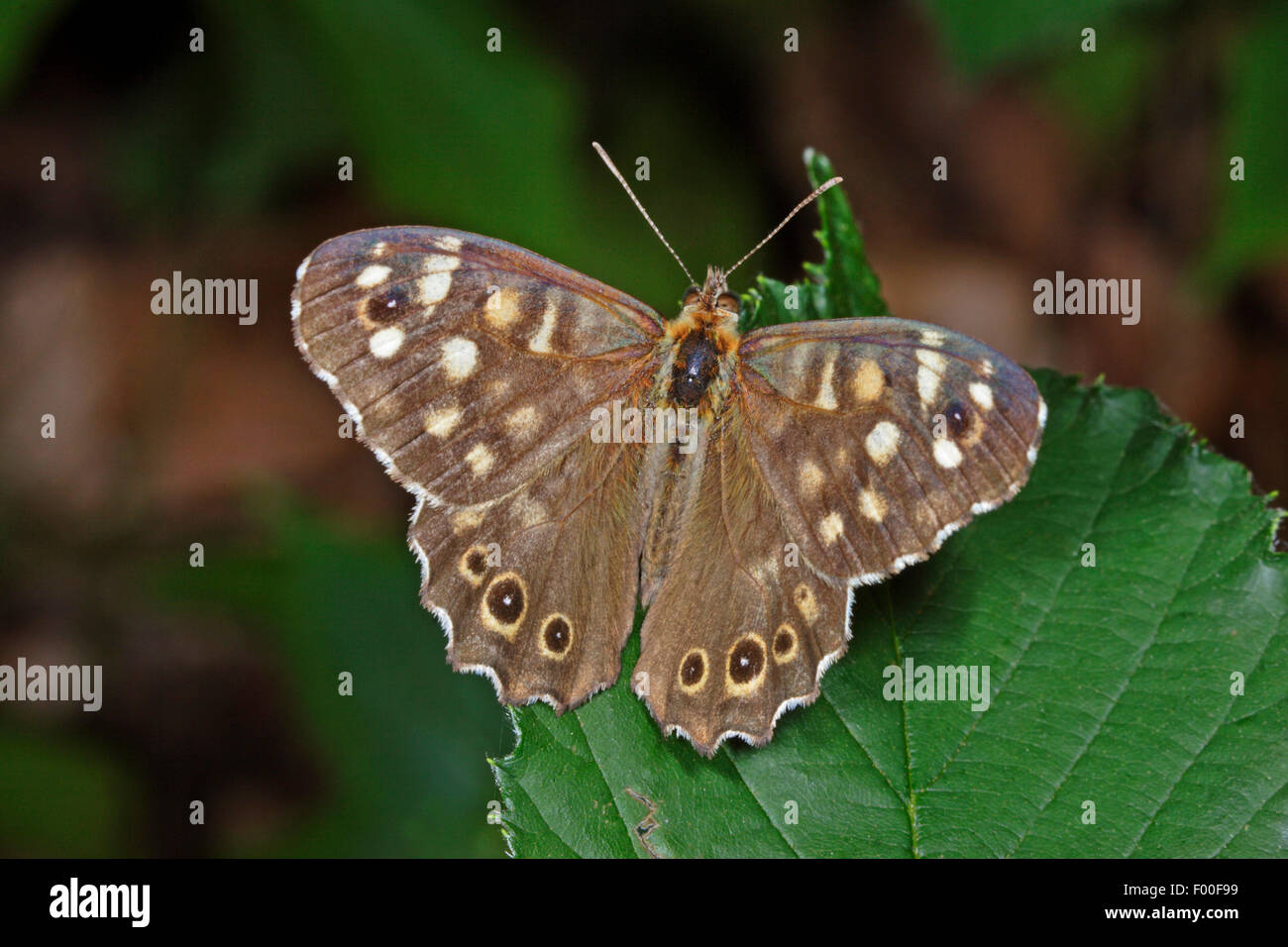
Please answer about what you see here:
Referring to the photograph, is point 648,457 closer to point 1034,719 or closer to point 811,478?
point 811,478

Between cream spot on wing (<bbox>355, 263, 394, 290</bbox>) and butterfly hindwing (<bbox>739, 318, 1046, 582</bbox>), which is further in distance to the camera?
cream spot on wing (<bbox>355, 263, 394, 290</bbox>)

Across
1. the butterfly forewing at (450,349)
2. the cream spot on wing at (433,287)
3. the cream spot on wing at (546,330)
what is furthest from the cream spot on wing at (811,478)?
the cream spot on wing at (433,287)

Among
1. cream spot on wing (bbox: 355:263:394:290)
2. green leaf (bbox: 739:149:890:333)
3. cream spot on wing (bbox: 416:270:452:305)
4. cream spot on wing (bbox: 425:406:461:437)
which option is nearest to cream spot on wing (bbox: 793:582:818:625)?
green leaf (bbox: 739:149:890:333)

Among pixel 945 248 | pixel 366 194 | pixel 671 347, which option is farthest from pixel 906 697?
pixel 366 194

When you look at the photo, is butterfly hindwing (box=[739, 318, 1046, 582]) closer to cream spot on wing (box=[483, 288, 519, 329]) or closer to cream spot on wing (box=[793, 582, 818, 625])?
cream spot on wing (box=[793, 582, 818, 625])

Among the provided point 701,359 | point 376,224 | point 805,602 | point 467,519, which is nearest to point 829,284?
point 701,359

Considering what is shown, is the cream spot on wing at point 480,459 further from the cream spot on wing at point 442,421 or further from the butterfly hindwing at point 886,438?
the butterfly hindwing at point 886,438
